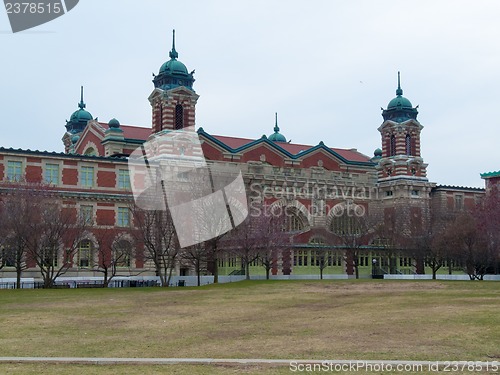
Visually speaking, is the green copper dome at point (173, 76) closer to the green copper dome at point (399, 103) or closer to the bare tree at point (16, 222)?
the bare tree at point (16, 222)

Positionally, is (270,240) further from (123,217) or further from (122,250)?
(123,217)

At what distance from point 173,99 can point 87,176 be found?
16454mm

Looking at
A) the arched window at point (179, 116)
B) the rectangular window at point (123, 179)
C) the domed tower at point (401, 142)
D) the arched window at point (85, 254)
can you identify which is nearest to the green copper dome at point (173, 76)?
the arched window at point (179, 116)

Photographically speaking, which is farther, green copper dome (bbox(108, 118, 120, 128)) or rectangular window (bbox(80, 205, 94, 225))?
green copper dome (bbox(108, 118, 120, 128))

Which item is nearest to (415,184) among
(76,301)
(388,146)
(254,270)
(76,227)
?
(388,146)

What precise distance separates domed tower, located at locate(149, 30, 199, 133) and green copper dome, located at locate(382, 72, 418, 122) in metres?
31.2

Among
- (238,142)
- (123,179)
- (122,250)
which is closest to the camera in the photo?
(122,250)

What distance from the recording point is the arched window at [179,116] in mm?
84000

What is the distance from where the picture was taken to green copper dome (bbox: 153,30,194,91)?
84562 mm

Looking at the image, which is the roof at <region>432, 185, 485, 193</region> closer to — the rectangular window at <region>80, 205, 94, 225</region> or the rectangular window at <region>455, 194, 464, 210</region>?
the rectangular window at <region>455, 194, 464, 210</region>

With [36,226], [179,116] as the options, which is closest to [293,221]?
[179,116]

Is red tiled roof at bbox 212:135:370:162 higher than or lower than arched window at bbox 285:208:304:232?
higher

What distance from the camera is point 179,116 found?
3324 inches

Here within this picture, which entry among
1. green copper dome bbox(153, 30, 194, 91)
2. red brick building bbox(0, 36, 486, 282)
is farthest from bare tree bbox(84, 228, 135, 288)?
green copper dome bbox(153, 30, 194, 91)
